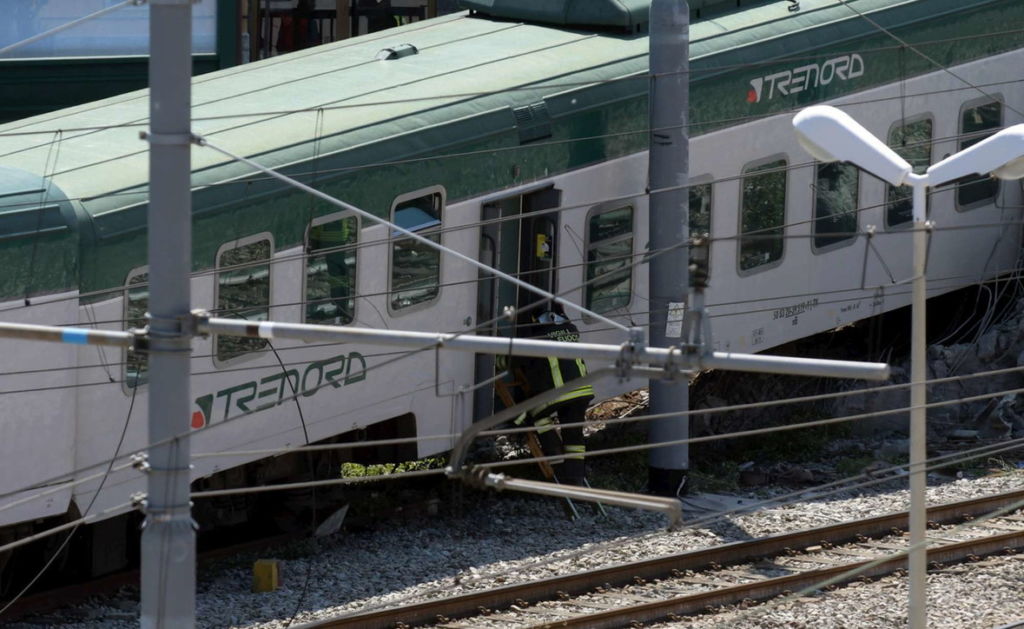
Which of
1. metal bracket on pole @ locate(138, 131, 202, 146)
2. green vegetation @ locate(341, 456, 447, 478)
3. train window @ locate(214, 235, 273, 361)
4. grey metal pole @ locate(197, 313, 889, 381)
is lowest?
green vegetation @ locate(341, 456, 447, 478)

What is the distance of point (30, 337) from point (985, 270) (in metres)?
12.7

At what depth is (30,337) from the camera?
23.8 ft

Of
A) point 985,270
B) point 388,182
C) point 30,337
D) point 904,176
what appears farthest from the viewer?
point 985,270

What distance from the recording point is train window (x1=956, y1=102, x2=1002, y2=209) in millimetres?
16781

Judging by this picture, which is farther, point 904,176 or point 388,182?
point 388,182

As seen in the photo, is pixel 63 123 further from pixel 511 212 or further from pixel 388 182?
pixel 511 212

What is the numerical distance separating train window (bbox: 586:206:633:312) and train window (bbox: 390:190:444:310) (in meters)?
1.60

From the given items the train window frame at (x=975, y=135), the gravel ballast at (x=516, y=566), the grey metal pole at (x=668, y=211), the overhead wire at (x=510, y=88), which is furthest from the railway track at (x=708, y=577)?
the train window frame at (x=975, y=135)

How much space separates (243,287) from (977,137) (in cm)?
858

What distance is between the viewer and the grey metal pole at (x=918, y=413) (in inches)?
357

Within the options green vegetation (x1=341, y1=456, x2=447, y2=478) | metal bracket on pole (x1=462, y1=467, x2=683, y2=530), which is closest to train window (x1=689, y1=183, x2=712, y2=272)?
green vegetation (x1=341, y1=456, x2=447, y2=478)

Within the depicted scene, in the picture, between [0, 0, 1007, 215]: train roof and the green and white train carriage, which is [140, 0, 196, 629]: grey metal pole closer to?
the green and white train carriage

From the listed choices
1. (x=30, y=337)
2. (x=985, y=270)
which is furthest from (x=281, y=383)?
(x=985, y=270)

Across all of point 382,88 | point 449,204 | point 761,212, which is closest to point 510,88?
point 382,88
